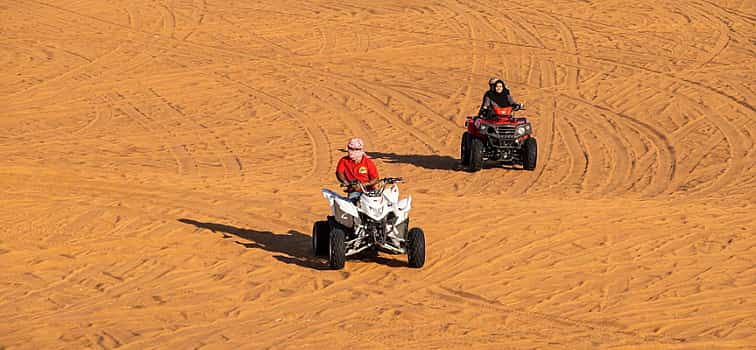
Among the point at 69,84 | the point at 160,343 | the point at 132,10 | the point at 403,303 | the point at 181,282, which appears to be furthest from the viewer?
the point at 132,10

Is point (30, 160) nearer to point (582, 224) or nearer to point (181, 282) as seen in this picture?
point (181, 282)

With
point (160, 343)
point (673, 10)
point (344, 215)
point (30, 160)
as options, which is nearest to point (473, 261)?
point (344, 215)

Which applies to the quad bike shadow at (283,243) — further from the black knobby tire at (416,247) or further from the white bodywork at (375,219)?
the white bodywork at (375,219)

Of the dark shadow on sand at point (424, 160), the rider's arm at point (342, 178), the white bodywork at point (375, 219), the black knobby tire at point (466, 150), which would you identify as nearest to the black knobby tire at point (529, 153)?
the black knobby tire at point (466, 150)

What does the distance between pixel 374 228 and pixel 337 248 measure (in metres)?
0.48

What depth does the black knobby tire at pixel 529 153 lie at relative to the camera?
71.3 ft

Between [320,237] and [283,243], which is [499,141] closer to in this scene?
[283,243]

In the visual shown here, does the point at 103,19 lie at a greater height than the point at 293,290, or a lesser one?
greater

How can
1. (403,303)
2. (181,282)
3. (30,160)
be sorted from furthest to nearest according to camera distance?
1. (30,160)
2. (181,282)
3. (403,303)

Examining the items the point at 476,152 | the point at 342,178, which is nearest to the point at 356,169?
the point at 342,178

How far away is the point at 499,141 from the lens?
21672 mm

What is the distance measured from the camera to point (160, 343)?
11.5 meters

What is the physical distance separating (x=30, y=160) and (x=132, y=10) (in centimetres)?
1593

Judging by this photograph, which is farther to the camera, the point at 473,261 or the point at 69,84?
the point at 69,84
